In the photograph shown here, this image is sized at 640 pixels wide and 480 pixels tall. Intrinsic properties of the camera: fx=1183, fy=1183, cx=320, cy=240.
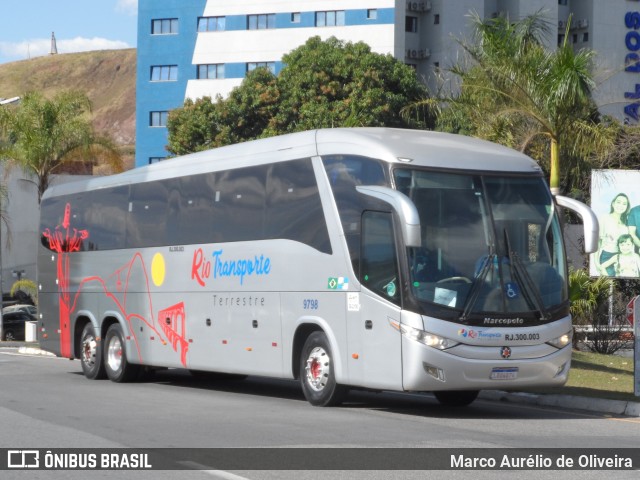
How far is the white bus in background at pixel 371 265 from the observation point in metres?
14.8

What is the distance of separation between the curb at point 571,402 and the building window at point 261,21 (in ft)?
205

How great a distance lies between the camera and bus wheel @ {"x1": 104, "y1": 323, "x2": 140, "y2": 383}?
22.2 m

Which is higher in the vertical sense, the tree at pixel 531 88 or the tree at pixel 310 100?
the tree at pixel 310 100

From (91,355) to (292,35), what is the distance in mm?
56728

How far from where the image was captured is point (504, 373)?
589 inches

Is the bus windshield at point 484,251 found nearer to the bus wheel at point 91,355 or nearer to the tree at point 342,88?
the bus wheel at point 91,355

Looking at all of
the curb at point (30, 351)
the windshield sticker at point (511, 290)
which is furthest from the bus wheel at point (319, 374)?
the curb at point (30, 351)

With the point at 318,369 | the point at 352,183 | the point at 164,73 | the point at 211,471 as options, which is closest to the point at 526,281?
the point at 352,183

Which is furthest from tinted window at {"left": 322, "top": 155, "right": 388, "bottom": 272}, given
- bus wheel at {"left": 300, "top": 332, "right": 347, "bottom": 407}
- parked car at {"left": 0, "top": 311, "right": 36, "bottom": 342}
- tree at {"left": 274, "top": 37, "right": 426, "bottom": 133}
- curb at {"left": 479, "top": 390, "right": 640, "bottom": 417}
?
tree at {"left": 274, "top": 37, "right": 426, "bottom": 133}

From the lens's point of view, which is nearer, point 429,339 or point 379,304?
point 429,339

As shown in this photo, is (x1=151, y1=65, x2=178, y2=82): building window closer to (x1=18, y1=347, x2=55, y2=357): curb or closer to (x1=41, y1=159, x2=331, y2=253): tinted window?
(x1=18, y1=347, x2=55, y2=357): curb

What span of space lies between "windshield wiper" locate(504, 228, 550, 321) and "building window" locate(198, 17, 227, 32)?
66.5 m

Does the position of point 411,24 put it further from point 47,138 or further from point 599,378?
point 599,378

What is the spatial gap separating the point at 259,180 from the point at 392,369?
174 inches
